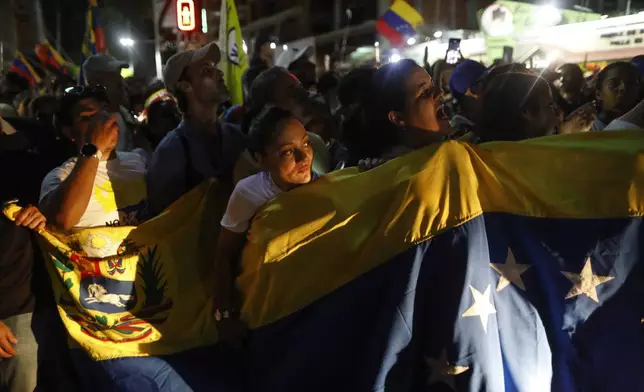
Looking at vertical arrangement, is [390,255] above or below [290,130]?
below

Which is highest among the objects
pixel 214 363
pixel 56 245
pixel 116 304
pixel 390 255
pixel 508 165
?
pixel 508 165

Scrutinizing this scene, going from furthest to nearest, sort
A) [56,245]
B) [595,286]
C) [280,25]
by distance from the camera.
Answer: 1. [280,25]
2. [56,245]
3. [595,286]

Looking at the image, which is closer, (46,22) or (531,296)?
(531,296)

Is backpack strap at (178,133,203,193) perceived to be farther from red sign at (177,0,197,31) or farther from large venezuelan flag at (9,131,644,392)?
red sign at (177,0,197,31)

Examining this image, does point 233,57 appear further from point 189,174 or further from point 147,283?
point 147,283

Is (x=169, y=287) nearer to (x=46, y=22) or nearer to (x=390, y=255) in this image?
(x=390, y=255)

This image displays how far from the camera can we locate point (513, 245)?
2164mm

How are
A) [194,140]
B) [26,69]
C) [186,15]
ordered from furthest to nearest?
[186,15], [26,69], [194,140]

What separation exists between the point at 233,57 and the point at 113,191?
12.5ft

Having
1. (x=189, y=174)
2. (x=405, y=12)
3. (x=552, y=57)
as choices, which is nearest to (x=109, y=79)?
(x=189, y=174)

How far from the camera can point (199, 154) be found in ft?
9.77

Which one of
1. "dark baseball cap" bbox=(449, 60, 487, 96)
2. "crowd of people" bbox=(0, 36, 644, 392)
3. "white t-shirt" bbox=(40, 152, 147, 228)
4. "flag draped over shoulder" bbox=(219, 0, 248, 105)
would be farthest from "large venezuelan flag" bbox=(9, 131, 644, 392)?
"flag draped over shoulder" bbox=(219, 0, 248, 105)

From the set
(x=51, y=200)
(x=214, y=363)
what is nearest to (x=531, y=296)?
(x=214, y=363)

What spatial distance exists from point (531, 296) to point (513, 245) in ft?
0.66
